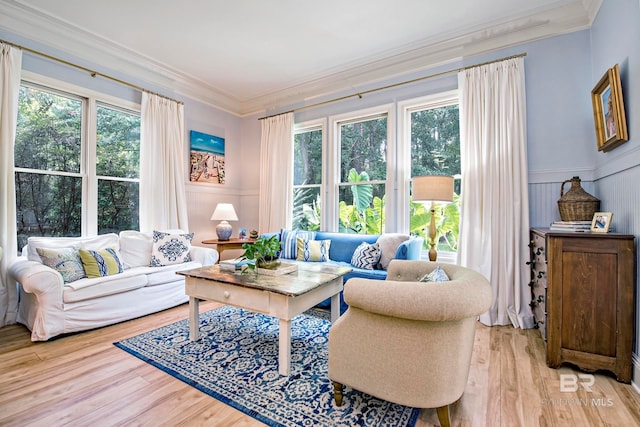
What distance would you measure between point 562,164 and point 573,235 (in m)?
1.16

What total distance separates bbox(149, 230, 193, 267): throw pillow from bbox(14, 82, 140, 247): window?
2.17ft

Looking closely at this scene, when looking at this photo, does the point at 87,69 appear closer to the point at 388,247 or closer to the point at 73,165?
the point at 73,165

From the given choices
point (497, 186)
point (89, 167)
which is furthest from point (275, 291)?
point (89, 167)

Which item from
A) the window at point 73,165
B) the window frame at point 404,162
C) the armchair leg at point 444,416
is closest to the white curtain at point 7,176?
the window at point 73,165

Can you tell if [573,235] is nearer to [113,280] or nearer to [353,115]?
[353,115]

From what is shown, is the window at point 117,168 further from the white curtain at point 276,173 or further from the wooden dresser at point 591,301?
the wooden dresser at point 591,301

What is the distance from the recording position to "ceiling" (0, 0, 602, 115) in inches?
105

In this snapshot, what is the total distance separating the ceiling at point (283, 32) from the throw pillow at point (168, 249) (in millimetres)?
2107

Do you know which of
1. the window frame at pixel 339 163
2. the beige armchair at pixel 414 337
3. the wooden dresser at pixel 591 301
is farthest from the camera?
the window frame at pixel 339 163

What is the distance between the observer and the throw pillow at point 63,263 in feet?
8.45

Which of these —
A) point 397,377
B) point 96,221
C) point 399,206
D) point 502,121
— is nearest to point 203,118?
point 96,221

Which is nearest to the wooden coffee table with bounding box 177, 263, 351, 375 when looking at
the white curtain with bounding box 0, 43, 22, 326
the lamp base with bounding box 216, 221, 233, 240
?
the lamp base with bounding box 216, 221, 233, 240

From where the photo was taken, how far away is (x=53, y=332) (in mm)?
2383

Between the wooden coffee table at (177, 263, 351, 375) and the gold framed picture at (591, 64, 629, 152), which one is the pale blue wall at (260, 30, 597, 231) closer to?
the gold framed picture at (591, 64, 629, 152)
